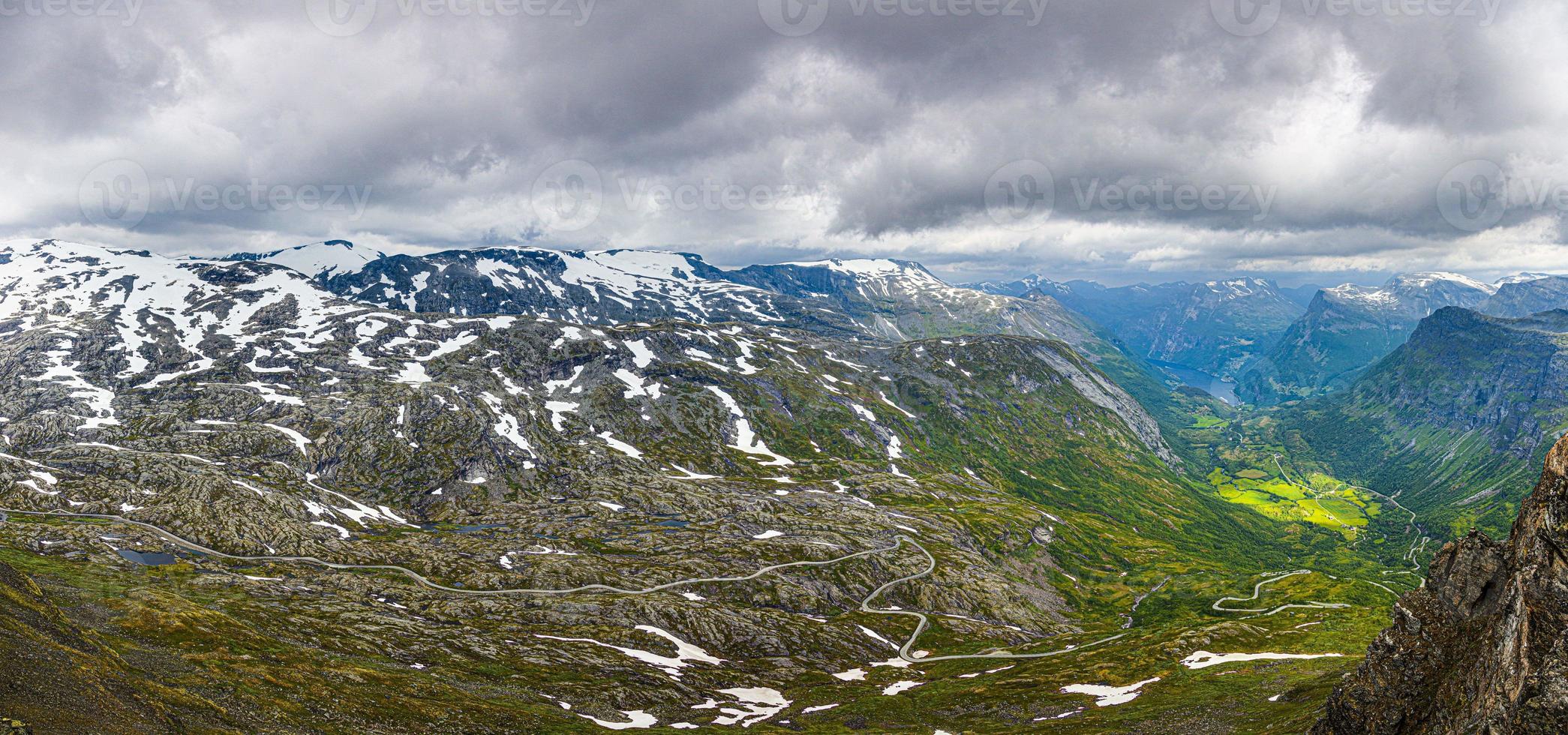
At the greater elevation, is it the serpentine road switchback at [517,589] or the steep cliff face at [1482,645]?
the steep cliff face at [1482,645]

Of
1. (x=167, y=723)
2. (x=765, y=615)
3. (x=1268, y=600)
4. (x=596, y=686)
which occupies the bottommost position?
(x=1268, y=600)

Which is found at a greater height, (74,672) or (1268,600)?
(74,672)

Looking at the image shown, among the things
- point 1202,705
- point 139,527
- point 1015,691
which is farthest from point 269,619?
point 1202,705

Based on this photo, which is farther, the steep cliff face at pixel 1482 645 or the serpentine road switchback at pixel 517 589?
the serpentine road switchback at pixel 517 589

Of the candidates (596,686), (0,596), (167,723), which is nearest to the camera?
(167,723)

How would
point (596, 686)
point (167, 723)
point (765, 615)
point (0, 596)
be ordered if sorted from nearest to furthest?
point (167, 723)
point (0, 596)
point (596, 686)
point (765, 615)

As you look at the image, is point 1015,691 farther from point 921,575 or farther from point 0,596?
point 0,596

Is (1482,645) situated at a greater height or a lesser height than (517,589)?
greater

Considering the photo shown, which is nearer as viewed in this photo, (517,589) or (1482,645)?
(1482,645)
